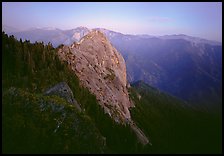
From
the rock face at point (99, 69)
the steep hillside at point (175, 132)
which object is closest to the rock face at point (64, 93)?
the rock face at point (99, 69)

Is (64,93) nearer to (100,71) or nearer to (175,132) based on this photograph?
(100,71)

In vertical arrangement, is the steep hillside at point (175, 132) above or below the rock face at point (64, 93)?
below

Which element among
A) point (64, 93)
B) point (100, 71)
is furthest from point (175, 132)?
point (64, 93)

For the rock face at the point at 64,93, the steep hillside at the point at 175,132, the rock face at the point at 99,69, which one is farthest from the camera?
the steep hillside at the point at 175,132

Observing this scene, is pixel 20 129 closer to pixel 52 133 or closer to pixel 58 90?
pixel 52 133

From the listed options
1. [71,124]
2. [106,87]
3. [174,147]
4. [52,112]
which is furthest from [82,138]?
[174,147]

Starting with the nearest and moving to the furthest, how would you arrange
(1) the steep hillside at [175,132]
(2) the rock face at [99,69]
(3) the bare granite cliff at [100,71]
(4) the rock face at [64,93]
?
(4) the rock face at [64,93]
(3) the bare granite cliff at [100,71]
(2) the rock face at [99,69]
(1) the steep hillside at [175,132]

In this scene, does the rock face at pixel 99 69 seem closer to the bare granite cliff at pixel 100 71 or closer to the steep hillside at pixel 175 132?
the bare granite cliff at pixel 100 71

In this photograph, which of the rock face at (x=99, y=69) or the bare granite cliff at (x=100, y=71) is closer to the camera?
the bare granite cliff at (x=100, y=71)

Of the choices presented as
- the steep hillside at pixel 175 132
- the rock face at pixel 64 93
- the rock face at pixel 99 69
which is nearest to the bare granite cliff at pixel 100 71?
the rock face at pixel 99 69

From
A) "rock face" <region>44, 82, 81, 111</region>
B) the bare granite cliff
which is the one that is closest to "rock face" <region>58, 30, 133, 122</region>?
the bare granite cliff
